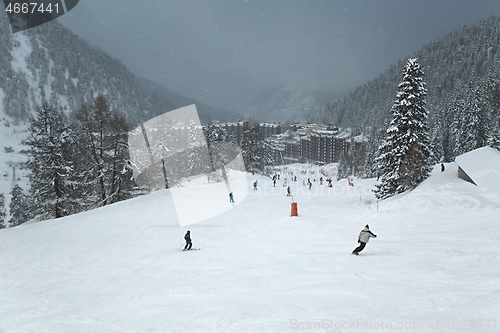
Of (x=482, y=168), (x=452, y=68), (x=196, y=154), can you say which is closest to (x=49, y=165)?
(x=196, y=154)

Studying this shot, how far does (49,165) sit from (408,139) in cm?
2928

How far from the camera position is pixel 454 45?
193875 millimetres

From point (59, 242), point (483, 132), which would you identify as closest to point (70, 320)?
point (59, 242)

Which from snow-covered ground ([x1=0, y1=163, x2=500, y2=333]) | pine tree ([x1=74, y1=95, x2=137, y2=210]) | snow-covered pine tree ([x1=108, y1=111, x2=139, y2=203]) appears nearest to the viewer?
snow-covered ground ([x1=0, y1=163, x2=500, y2=333])

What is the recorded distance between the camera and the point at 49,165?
2308 centimetres

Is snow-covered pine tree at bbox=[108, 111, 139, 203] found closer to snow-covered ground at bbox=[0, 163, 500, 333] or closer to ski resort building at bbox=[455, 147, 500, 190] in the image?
snow-covered ground at bbox=[0, 163, 500, 333]

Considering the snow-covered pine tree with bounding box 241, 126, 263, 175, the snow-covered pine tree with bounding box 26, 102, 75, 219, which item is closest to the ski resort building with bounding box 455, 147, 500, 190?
the snow-covered pine tree with bounding box 26, 102, 75, 219

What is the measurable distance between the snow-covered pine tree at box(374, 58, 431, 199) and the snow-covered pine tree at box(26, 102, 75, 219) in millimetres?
27123

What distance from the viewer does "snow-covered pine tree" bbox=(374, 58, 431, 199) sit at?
23.4 meters

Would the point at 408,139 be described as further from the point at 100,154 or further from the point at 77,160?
the point at 77,160

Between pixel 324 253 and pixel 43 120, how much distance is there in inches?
935

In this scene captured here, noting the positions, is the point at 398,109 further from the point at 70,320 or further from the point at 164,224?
the point at 70,320

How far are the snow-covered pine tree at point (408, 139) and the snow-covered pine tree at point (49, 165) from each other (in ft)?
89.0

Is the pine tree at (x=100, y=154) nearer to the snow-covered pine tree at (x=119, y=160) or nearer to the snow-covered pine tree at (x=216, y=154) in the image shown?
the snow-covered pine tree at (x=119, y=160)
